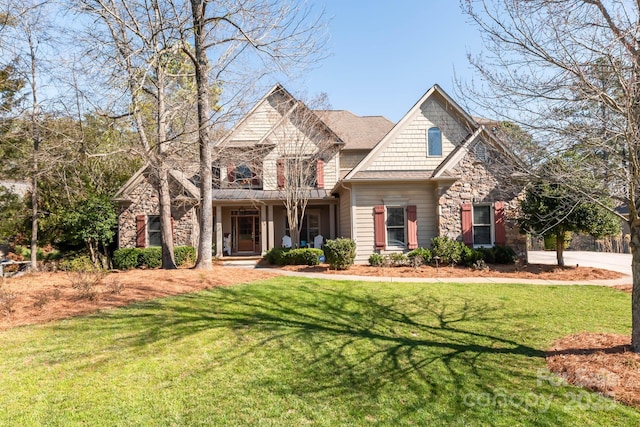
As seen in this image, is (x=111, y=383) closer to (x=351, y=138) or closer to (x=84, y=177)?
(x=84, y=177)

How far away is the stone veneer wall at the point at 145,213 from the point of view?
1577 centimetres

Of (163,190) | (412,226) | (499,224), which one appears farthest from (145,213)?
(499,224)

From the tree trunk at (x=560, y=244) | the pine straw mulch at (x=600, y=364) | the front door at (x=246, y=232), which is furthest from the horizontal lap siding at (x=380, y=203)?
the pine straw mulch at (x=600, y=364)

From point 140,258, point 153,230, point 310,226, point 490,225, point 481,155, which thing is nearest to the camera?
point 481,155

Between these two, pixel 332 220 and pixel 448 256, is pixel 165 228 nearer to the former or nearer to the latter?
pixel 332 220

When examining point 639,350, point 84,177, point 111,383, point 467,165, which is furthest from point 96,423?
point 84,177

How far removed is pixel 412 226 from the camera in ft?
44.0

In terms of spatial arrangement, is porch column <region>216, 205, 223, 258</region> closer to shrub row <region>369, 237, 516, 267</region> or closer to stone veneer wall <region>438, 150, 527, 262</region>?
shrub row <region>369, 237, 516, 267</region>

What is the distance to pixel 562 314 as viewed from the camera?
6555 millimetres

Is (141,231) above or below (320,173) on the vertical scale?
below

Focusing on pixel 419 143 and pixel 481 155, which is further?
pixel 419 143

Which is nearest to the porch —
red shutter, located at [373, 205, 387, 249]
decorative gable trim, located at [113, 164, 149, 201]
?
decorative gable trim, located at [113, 164, 149, 201]

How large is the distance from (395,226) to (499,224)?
390 cm

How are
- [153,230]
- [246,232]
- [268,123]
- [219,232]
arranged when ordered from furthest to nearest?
[246,232] → [268,123] → [219,232] → [153,230]
